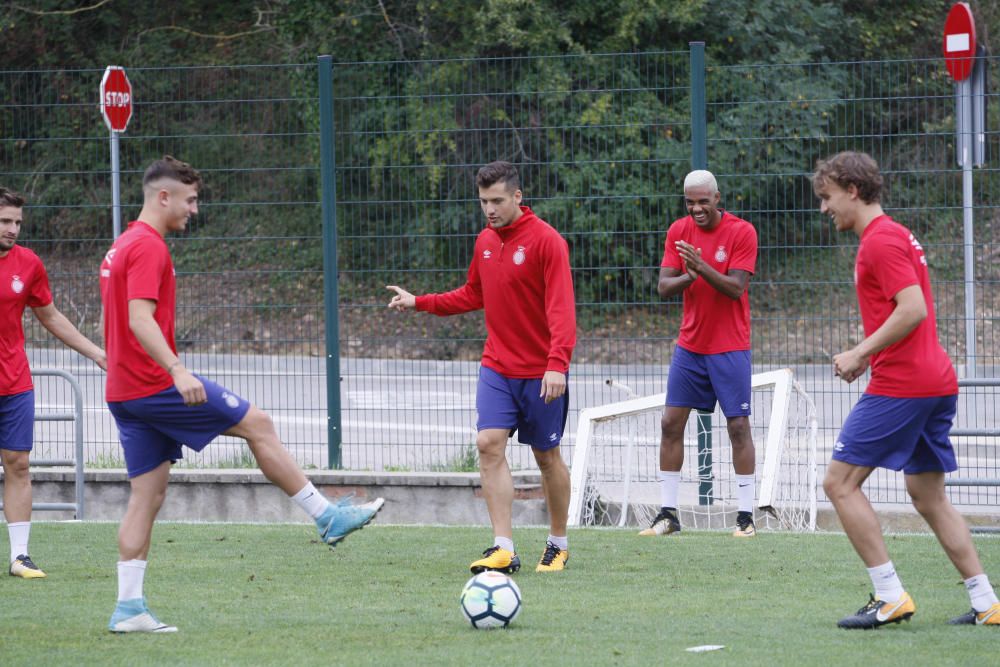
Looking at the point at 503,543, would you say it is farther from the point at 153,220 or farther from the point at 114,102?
the point at 114,102

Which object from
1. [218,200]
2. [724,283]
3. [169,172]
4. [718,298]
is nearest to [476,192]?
[218,200]

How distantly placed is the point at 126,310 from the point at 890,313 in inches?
121

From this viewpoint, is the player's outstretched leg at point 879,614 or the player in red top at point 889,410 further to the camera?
the player's outstretched leg at point 879,614

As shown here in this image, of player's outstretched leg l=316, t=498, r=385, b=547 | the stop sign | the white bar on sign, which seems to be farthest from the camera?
the white bar on sign

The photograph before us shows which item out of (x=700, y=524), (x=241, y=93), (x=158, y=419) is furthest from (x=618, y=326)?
(x=158, y=419)

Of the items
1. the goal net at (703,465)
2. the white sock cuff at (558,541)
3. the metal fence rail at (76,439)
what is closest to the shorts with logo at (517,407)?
the white sock cuff at (558,541)

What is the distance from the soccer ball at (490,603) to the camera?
5648 millimetres

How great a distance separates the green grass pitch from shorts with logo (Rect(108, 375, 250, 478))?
2.48 ft

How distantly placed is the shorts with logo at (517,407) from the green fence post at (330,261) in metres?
3.30

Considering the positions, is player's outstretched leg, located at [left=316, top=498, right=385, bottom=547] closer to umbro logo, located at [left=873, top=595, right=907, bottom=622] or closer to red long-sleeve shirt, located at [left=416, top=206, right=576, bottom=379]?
red long-sleeve shirt, located at [left=416, top=206, right=576, bottom=379]

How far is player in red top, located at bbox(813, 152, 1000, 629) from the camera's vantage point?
545 centimetres

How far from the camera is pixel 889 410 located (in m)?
5.51

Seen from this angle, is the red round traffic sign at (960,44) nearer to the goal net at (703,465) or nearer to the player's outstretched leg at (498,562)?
the goal net at (703,465)

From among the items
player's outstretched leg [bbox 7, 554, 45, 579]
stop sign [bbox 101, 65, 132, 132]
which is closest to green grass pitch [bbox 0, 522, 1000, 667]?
player's outstretched leg [bbox 7, 554, 45, 579]
